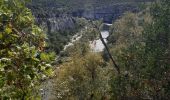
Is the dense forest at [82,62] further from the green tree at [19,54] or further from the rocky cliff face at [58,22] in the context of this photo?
the rocky cliff face at [58,22]

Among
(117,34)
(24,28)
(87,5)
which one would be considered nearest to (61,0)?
(87,5)

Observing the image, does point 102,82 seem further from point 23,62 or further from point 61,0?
point 61,0

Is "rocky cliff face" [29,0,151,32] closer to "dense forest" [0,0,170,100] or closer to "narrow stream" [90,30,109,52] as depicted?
"narrow stream" [90,30,109,52]

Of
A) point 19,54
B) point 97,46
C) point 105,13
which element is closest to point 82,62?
point 97,46

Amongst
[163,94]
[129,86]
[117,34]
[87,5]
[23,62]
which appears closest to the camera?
[23,62]

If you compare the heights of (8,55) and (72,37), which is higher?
(8,55)

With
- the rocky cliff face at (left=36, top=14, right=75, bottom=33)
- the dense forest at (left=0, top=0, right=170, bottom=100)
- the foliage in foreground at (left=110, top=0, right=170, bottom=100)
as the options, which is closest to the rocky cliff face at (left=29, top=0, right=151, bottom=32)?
the rocky cliff face at (left=36, top=14, right=75, bottom=33)

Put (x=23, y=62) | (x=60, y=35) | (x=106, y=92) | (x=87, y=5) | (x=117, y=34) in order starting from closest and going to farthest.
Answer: (x=23, y=62) → (x=106, y=92) → (x=117, y=34) → (x=60, y=35) → (x=87, y=5)

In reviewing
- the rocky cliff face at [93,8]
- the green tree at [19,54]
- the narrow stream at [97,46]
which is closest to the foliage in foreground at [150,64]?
the narrow stream at [97,46]

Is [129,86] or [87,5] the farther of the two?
[87,5]
